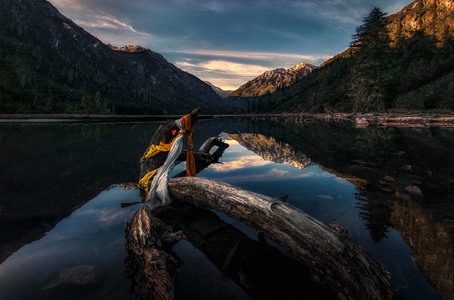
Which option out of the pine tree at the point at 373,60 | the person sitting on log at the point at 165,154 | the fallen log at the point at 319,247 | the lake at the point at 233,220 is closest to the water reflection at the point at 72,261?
Answer: the lake at the point at 233,220

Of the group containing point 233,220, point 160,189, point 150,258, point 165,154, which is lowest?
point 233,220

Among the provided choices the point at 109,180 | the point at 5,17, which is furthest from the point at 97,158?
the point at 5,17

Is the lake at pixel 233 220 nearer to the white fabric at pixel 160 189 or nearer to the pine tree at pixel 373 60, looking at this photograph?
the white fabric at pixel 160 189

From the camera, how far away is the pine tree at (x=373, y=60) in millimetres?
50438

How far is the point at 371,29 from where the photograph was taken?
168 feet

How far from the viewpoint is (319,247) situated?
3.67m


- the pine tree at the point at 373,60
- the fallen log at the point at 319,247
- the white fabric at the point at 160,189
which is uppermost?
the pine tree at the point at 373,60

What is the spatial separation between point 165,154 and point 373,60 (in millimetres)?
55575

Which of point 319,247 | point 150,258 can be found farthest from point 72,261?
point 319,247

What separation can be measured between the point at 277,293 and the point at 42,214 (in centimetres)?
616

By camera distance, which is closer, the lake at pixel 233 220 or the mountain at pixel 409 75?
the lake at pixel 233 220

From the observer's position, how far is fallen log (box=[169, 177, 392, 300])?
330cm

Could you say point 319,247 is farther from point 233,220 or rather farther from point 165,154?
point 165,154

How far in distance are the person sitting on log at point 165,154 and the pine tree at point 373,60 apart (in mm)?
51833
